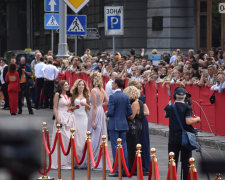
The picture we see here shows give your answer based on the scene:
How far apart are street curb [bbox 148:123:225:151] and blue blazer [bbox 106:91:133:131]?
2353 millimetres

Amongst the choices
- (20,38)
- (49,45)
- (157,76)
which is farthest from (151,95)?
(20,38)

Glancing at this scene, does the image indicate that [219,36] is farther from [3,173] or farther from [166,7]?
[3,173]

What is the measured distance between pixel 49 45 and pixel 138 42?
15.8m

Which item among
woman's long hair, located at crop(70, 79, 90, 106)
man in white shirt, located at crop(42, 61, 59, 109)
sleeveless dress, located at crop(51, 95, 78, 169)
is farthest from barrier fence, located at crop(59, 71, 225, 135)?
man in white shirt, located at crop(42, 61, 59, 109)

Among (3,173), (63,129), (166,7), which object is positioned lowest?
(63,129)

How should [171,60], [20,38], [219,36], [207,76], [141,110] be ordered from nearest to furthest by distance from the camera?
Result: [141,110], [207,76], [171,60], [219,36], [20,38]

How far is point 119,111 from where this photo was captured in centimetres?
1015

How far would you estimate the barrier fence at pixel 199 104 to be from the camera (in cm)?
1477

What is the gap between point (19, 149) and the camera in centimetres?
71

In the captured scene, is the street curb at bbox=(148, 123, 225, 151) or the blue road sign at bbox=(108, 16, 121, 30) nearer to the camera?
the street curb at bbox=(148, 123, 225, 151)

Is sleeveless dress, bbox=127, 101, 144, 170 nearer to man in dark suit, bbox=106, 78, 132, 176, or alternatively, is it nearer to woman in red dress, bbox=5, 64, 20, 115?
man in dark suit, bbox=106, 78, 132, 176

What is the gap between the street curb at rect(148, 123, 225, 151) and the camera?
1351 centimetres

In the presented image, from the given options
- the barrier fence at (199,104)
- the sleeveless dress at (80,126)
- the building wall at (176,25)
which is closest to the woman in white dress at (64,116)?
the sleeveless dress at (80,126)

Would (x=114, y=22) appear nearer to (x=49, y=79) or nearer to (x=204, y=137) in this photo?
(x=49, y=79)
